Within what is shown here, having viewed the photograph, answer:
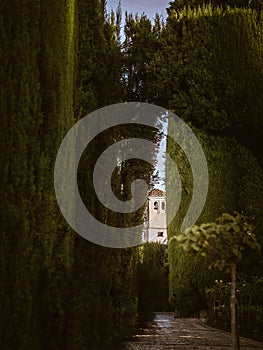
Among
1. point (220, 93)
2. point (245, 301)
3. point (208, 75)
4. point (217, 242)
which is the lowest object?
point (245, 301)

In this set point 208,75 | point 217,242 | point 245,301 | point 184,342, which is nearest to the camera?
point 217,242

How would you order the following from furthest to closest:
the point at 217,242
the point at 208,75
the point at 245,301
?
1. the point at 245,301
2. the point at 208,75
3. the point at 217,242

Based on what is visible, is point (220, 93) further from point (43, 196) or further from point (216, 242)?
point (43, 196)

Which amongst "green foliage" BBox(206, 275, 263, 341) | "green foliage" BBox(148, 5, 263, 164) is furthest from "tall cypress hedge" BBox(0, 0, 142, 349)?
"green foliage" BBox(206, 275, 263, 341)

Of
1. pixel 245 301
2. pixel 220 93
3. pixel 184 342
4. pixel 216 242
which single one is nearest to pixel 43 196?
pixel 216 242

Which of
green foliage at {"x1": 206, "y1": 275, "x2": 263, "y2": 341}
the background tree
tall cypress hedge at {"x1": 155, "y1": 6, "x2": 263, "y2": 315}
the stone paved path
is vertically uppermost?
tall cypress hedge at {"x1": 155, "y1": 6, "x2": 263, "y2": 315}

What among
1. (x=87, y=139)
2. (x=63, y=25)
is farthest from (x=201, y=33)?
(x=63, y=25)

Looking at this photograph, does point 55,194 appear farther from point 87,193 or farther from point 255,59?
point 255,59

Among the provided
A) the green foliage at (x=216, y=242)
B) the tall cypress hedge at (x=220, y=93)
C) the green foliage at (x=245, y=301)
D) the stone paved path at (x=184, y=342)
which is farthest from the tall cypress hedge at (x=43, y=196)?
the green foliage at (x=245, y=301)

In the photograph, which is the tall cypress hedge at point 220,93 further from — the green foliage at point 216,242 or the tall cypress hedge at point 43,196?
the green foliage at point 216,242

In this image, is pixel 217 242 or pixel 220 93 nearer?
pixel 217 242

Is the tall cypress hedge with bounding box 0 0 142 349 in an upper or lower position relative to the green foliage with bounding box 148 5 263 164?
lower

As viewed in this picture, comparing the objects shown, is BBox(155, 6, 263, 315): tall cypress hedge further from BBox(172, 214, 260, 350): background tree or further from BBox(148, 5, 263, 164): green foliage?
BBox(172, 214, 260, 350): background tree

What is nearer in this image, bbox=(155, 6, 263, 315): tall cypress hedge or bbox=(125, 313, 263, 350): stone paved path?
bbox=(125, 313, 263, 350): stone paved path
